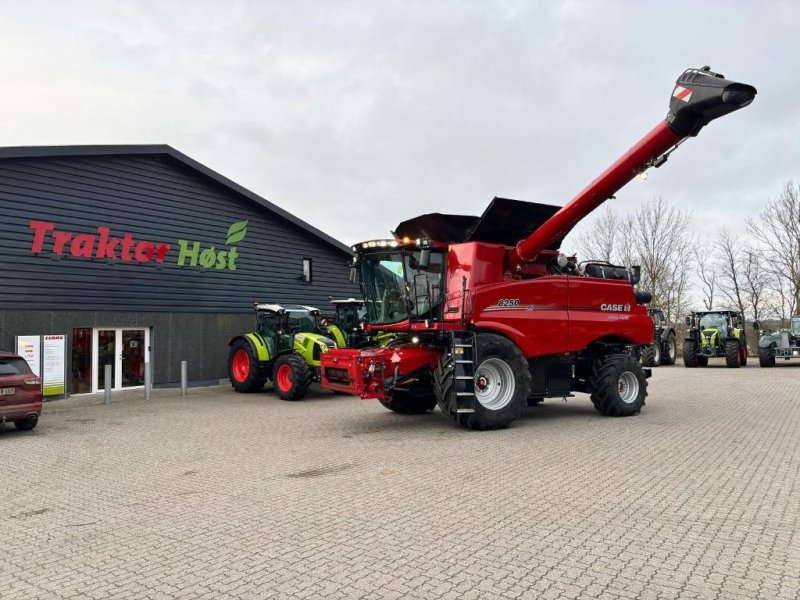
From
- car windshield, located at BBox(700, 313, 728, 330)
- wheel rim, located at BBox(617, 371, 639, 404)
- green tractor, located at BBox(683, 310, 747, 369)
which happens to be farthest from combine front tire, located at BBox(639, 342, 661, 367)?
wheel rim, located at BBox(617, 371, 639, 404)

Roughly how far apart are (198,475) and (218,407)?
6.44 metres

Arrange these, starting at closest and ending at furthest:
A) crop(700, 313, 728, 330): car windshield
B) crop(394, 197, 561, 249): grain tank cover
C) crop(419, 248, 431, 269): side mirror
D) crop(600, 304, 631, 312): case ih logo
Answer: crop(419, 248, 431, 269): side mirror, crop(394, 197, 561, 249): grain tank cover, crop(600, 304, 631, 312): case ih logo, crop(700, 313, 728, 330): car windshield

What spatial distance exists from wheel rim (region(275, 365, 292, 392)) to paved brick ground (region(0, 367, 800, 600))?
4.24 m

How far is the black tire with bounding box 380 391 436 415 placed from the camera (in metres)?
11.4

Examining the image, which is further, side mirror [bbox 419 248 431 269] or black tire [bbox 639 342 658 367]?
black tire [bbox 639 342 658 367]

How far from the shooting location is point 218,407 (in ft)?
42.6

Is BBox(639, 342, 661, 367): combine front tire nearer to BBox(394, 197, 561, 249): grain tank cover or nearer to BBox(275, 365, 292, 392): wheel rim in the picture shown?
BBox(275, 365, 292, 392): wheel rim

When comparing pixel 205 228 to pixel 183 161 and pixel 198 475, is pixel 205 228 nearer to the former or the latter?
pixel 183 161

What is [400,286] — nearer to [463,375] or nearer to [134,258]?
[463,375]

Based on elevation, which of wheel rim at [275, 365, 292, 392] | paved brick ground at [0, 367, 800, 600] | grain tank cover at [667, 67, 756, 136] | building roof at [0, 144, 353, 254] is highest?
building roof at [0, 144, 353, 254]

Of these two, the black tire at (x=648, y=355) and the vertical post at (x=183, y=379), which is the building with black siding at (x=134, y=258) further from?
the black tire at (x=648, y=355)

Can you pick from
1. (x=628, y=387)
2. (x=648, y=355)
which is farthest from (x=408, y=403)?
(x=648, y=355)

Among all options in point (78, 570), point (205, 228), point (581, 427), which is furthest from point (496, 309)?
point (205, 228)

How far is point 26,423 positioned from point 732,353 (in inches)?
959
